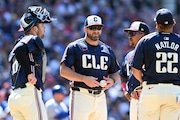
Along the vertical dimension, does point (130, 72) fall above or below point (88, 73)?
below

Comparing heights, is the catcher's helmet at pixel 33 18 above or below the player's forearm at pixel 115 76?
above

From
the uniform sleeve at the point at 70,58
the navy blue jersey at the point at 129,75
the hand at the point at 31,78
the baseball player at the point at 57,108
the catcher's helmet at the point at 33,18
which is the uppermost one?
the catcher's helmet at the point at 33,18

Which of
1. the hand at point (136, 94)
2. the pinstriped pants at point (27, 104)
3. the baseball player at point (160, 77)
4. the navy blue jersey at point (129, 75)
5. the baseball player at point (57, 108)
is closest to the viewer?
the baseball player at point (160, 77)

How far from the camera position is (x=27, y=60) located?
29.5 ft

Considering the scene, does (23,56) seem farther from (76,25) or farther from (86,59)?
(76,25)

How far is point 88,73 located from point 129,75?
3.00 ft

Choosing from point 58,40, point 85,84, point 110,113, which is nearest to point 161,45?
point 85,84

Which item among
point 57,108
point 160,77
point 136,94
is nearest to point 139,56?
point 160,77

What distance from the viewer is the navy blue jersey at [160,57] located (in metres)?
8.70

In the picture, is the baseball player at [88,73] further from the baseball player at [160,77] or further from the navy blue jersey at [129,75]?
the baseball player at [160,77]

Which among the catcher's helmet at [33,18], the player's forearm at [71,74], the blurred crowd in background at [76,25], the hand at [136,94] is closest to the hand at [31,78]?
the player's forearm at [71,74]

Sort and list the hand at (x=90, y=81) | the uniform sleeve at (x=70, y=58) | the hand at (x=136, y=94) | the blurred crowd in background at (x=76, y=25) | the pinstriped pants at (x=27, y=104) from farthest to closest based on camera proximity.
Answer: the blurred crowd in background at (x=76, y=25), the hand at (x=136, y=94), the uniform sleeve at (x=70, y=58), the hand at (x=90, y=81), the pinstriped pants at (x=27, y=104)

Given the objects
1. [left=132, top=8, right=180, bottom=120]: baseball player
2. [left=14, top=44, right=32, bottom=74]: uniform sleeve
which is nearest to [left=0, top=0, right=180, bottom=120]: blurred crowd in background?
[left=14, top=44, right=32, bottom=74]: uniform sleeve

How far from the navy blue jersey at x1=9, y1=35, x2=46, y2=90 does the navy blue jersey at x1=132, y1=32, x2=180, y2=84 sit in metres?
1.30
